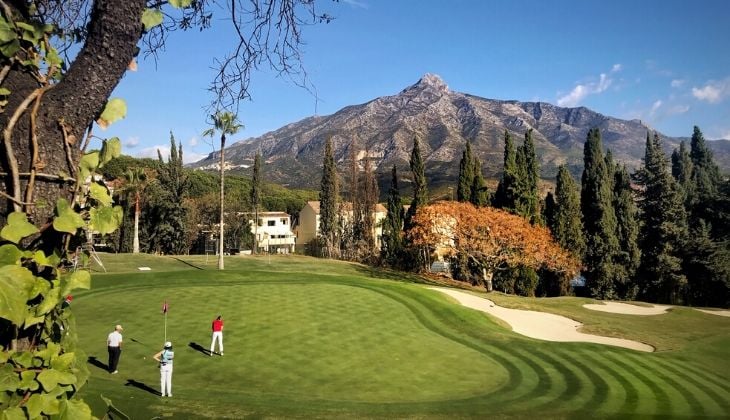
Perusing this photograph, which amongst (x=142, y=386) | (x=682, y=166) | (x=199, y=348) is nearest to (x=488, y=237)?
(x=199, y=348)

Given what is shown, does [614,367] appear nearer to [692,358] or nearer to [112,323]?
[692,358]

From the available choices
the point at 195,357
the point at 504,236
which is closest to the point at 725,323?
the point at 504,236

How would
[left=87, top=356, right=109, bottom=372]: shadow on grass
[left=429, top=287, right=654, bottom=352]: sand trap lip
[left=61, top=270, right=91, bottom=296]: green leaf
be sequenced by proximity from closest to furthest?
[left=61, top=270, right=91, bottom=296]: green leaf → [left=87, top=356, right=109, bottom=372]: shadow on grass → [left=429, top=287, right=654, bottom=352]: sand trap lip

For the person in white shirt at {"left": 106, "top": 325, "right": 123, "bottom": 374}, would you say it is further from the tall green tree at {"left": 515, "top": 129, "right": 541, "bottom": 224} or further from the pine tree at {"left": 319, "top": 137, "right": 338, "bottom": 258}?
the pine tree at {"left": 319, "top": 137, "right": 338, "bottom": 258}

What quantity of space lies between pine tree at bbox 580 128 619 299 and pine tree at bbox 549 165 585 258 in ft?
3.80

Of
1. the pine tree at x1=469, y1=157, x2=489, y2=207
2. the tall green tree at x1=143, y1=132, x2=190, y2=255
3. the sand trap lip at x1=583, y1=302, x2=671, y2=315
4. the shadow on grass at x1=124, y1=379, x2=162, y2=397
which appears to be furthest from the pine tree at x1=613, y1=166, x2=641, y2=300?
the tall green tree at x1=143, y1=132, x2=190, y2=255

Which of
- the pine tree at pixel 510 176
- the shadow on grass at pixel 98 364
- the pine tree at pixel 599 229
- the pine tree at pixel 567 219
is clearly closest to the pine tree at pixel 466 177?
the pine tree at pixel 510 176

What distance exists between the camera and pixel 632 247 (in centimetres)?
5091

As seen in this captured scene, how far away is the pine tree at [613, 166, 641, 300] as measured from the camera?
50.4 metres

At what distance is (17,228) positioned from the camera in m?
1.77

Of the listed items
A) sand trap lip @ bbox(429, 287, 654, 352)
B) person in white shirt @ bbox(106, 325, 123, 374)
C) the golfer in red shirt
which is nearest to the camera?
person in white shirt @ bbox(106, 325, 123, 374)

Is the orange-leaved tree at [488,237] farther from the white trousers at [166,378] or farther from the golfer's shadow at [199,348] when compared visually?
the white trousers at [166,378]

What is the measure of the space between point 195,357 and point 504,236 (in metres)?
31.2

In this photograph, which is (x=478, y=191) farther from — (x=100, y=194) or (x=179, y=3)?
(x=100, y=194)
